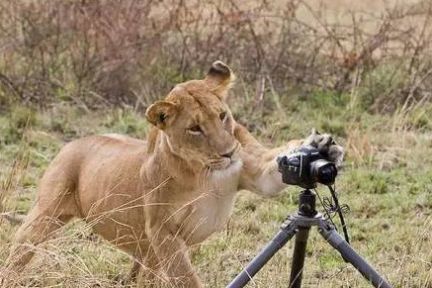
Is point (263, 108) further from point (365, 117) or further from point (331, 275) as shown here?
point (331, 275)

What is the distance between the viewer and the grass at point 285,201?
4.48m

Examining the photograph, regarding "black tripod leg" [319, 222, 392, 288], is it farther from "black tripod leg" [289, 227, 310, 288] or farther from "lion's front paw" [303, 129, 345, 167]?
"lion's front paw" [303, 129, 345, 167]

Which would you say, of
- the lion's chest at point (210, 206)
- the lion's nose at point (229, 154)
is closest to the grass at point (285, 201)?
the lion's chest at point (210, 206)

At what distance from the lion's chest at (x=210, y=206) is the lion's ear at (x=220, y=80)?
32cm

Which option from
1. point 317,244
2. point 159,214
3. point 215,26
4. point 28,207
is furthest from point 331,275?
point 215,26

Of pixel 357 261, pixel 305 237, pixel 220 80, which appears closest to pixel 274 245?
pixel 305 237

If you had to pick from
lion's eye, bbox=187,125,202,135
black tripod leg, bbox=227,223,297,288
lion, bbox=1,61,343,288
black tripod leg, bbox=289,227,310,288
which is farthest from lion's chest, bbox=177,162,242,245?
black tripod leg, bbox=227,223,297,288

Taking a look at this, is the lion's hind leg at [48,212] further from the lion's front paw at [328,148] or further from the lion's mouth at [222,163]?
the lion's front paw at [328,148]

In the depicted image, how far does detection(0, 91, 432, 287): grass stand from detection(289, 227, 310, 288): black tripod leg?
2.65 feet

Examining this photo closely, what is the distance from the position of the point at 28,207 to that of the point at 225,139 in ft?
6.82

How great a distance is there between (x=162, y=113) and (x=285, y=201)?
2.15 m

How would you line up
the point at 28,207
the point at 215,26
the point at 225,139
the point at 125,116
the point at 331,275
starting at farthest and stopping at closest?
the point at 215,26
the point at 125,116
the point at 28,207
the point at 331,275
the point at 225,139

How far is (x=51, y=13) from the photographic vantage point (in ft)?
28.2

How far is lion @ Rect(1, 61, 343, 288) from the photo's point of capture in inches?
152
